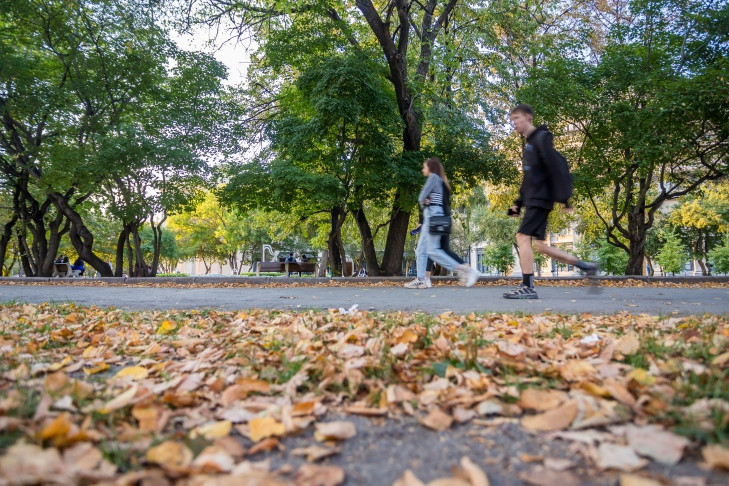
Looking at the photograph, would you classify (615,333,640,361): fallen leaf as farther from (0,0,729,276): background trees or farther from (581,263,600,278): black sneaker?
(0,0,729,276): background trees

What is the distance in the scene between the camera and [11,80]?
1490 centimetres

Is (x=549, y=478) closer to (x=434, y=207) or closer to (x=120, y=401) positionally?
(x=120, y=401)

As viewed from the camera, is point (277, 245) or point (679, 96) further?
point (277, 245)

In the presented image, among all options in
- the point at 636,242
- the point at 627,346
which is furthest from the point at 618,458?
the point at 636,242

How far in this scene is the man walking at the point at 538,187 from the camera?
5465 mm

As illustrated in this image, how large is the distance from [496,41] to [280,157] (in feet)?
23.4

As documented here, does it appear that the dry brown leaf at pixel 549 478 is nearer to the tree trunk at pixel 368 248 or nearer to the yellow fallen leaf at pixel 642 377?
the yellow fallen leaf at pixel 642 377

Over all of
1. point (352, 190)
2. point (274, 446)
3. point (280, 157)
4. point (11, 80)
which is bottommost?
point (274, 446)

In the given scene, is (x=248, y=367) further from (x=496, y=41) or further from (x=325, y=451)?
(x=496, y=41)

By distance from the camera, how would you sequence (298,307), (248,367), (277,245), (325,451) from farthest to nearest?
(277,245) → (298,307) → (248,367) → (325,451)

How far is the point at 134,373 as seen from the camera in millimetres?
2330

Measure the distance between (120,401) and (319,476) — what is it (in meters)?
0.94

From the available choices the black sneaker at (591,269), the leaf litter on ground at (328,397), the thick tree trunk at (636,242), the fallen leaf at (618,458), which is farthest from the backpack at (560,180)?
the thick tree trunk at (636,242)

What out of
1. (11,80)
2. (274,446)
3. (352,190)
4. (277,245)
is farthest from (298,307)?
(277,245)
